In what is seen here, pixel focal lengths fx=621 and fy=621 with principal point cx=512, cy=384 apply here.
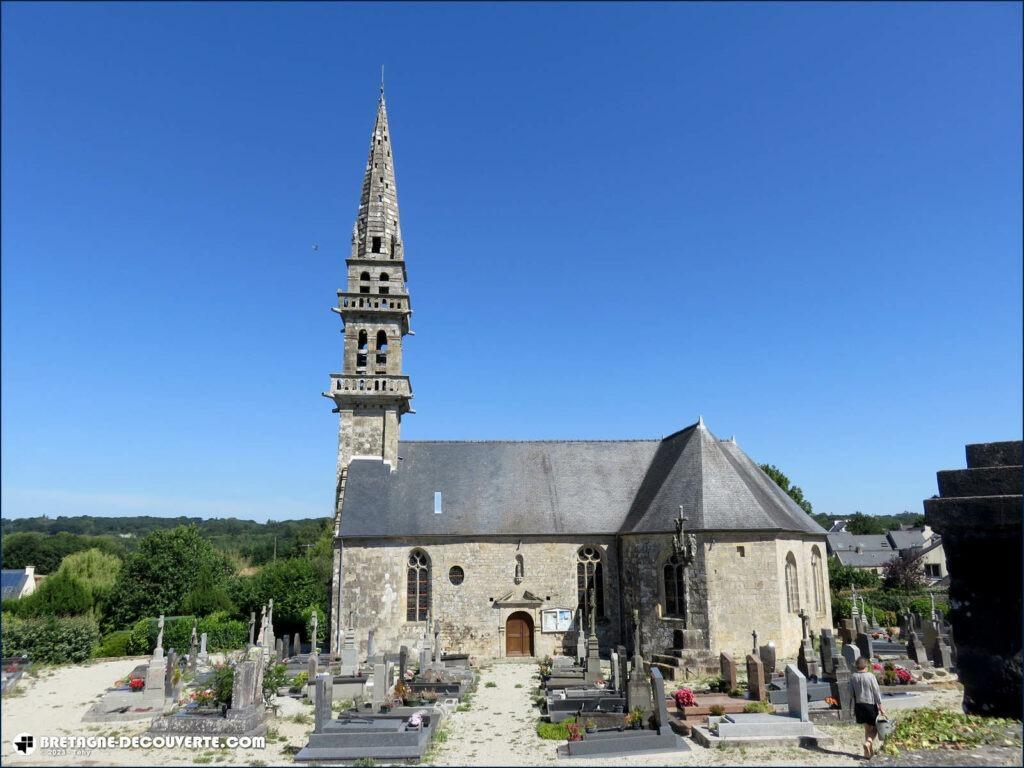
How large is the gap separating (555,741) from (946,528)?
11949 mm

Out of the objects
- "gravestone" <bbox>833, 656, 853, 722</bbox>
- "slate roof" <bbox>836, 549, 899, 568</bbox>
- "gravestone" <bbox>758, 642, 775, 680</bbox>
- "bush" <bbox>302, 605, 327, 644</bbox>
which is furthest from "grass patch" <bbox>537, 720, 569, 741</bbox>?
"slate roof" <bbox>836, 549, 899, 568</bbox>

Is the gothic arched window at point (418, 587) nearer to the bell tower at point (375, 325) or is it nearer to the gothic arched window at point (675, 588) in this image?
the bell tower at point (375, 325)

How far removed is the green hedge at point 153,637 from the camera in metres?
29.7

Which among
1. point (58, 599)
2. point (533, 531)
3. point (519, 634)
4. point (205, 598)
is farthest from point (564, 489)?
point (58, 599)

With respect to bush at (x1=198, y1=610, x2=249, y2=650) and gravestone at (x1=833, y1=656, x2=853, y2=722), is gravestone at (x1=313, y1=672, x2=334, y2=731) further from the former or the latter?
bush at (x1=198, y1=610, x2=249, y2=650)

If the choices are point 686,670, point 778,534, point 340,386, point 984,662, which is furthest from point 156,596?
point 984,662

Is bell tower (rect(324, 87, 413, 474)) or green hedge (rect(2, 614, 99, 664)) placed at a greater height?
bell tower (rect(324, 87, 413, 474))

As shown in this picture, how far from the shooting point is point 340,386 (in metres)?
28.1

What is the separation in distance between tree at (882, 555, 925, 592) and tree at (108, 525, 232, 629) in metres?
47.8

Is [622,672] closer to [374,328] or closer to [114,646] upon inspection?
[374,328]

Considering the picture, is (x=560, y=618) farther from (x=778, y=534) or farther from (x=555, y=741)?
(x=555, y=741)

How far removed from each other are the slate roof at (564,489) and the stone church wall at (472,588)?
0.66 m

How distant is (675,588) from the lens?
2262 cm

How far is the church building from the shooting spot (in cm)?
2186
